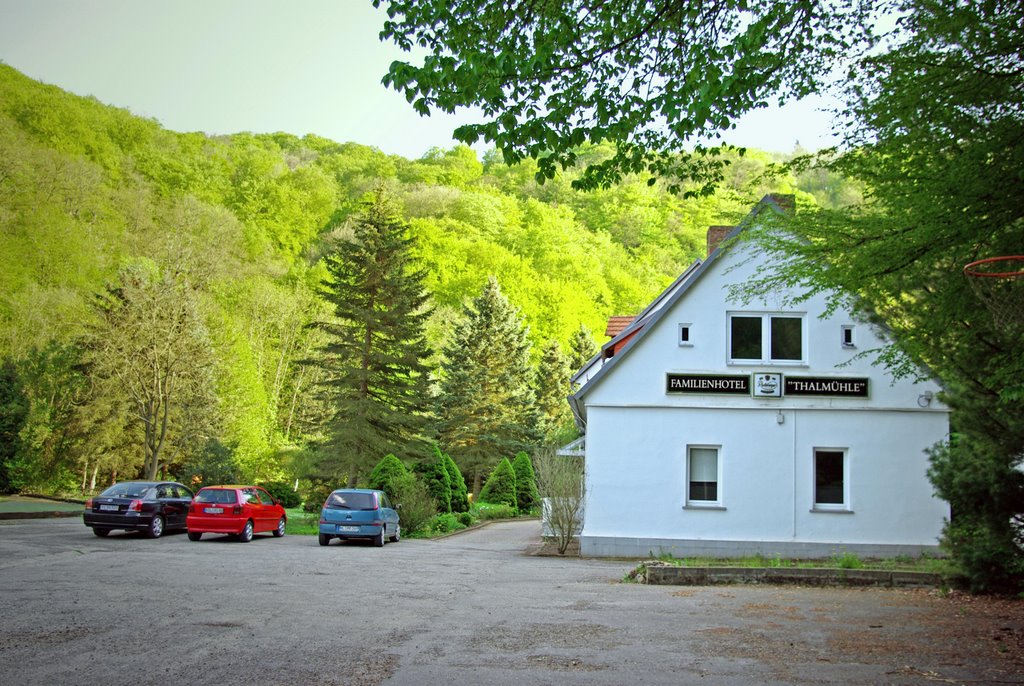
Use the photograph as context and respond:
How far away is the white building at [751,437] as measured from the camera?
73.7 feet

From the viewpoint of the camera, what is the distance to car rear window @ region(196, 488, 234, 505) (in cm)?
2559

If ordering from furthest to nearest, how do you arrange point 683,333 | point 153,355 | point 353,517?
point 153,355 → point 353,517 → point 683,333

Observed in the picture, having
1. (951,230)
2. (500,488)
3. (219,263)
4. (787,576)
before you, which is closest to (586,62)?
(951,230)

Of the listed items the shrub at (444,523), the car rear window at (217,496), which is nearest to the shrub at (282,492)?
A: the shrub at (444,523)

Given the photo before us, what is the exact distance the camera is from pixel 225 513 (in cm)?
2542

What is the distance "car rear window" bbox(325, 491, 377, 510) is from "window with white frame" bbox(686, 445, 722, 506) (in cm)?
890

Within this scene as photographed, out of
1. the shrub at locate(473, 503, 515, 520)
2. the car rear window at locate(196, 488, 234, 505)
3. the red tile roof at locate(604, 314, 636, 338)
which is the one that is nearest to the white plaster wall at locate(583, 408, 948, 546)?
the car rear window at locate(196, 488, 234, 505)

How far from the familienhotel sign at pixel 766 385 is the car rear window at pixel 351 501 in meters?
9.07

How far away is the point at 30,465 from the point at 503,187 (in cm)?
4882

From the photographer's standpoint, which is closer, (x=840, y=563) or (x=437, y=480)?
(x=840, y=563)

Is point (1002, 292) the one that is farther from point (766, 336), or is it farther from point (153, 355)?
point (153, 355)

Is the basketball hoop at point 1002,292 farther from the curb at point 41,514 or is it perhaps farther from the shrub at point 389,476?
the curb at point 41,514

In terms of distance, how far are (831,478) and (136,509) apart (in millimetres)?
18185

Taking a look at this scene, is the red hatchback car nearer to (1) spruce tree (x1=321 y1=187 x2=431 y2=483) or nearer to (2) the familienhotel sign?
(1) spruce tree (x1=321 y1=187 x2=431 y2=483)
